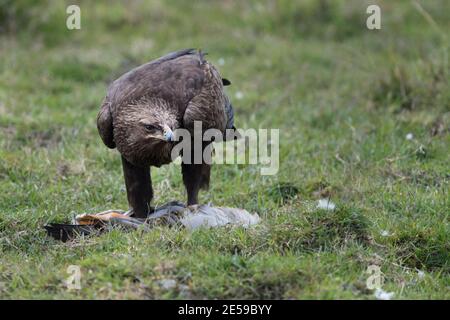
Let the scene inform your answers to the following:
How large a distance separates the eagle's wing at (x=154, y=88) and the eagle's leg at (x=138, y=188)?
0.73ft

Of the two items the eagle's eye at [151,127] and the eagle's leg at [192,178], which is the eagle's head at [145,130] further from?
the eagle's leg at [192,178]

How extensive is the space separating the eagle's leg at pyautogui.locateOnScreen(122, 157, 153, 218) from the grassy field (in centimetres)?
42

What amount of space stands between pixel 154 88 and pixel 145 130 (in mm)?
367

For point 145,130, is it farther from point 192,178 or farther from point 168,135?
point 192,178

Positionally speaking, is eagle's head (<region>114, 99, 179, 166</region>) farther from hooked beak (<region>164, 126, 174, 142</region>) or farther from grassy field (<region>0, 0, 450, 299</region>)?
grassy field (<region>0, 0, 450, 299</region>)

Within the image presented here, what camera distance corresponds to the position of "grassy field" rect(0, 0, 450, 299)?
4.88m

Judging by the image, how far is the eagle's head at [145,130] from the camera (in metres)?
5.62

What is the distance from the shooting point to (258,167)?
7148 millimetres

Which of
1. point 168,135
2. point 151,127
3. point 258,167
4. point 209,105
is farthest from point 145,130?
point 258,167

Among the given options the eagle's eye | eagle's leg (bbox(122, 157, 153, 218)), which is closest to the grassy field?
eagle's leg (bbox(122, 157, 153, 218))

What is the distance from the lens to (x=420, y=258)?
17.7 feet

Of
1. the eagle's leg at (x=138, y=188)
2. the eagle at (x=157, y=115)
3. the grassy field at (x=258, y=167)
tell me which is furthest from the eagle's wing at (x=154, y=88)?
the grassy field at (x=258, y=167)

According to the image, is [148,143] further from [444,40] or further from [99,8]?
[99,8]

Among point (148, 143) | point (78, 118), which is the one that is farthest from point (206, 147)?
point (78, 118)
